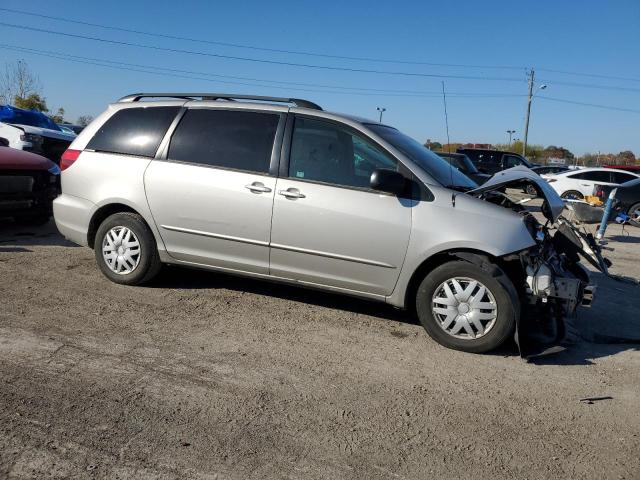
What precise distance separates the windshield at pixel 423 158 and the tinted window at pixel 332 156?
0.73ft

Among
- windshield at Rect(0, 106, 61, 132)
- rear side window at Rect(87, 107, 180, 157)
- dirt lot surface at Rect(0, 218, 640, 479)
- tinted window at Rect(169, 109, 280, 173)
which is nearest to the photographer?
dirt lot surface at Rect(0, 218, 640, 479)

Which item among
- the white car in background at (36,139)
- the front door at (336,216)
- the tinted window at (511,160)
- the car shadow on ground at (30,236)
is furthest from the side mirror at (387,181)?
the tinted window at (511,160)

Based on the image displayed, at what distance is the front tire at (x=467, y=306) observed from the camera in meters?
3.97

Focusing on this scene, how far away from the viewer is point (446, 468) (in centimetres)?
267

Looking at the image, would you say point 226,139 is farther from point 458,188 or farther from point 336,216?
point 458,188

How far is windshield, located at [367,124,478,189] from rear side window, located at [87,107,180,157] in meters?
2.03

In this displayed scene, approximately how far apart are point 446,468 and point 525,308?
1884mm

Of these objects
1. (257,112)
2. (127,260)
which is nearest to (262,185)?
(257,112)

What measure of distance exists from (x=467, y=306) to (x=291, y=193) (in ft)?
5.58

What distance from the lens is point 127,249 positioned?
514cm

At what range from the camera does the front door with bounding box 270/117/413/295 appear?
4.27 meters

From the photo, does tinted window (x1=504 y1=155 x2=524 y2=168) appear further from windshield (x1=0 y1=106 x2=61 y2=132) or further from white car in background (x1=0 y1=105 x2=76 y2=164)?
windshield (x1=0 y1=106 x2=61 y2=132)

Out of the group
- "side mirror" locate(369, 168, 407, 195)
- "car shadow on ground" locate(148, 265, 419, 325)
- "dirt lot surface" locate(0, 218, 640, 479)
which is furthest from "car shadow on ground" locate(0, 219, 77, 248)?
"side mirror" locate(369, 168, 407, 195)

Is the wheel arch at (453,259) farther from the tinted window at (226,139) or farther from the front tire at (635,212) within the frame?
the front tire at (635,212)
